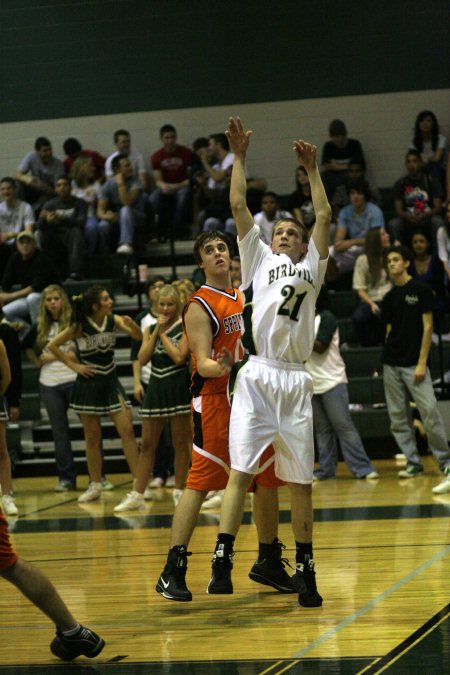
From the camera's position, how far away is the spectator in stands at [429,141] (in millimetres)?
13648

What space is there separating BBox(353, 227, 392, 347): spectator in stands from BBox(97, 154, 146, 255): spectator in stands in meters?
3.23

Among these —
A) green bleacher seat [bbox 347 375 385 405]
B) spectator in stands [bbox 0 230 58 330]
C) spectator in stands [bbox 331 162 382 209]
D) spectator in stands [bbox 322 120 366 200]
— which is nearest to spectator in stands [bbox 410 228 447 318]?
green bleacher seat [bbox 347 375 385 405]

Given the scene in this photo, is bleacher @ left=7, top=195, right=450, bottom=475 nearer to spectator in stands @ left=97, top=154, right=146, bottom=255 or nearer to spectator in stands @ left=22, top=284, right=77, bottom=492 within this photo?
spectator in stands @ left=97, top=154, right=146, bottom=255

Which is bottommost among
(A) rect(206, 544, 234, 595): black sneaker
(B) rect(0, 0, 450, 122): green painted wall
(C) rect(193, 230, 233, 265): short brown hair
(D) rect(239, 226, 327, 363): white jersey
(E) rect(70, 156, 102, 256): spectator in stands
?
(A) rect(206, 544, 234, 595): black sneaker

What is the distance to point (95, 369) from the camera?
9.50 m

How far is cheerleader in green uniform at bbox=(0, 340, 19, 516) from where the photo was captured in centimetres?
812

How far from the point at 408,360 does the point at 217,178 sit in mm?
5216

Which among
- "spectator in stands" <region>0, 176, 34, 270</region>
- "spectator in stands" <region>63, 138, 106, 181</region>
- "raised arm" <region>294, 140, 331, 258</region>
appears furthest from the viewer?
"spectator in stands" <region>63, 138, 106, 181</region>

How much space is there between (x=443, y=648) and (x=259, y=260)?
76.7 inches

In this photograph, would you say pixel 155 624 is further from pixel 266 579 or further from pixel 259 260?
pixel 259 260

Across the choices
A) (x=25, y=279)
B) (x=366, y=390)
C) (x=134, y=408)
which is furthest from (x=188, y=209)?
(x=366, y=390)

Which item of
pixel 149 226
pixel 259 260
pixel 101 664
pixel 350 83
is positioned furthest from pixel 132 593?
pixel 350 83

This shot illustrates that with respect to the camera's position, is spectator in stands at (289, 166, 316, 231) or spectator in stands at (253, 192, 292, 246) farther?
spectator in stands at (289, 166, 316, 231)

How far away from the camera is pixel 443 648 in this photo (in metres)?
4.18
